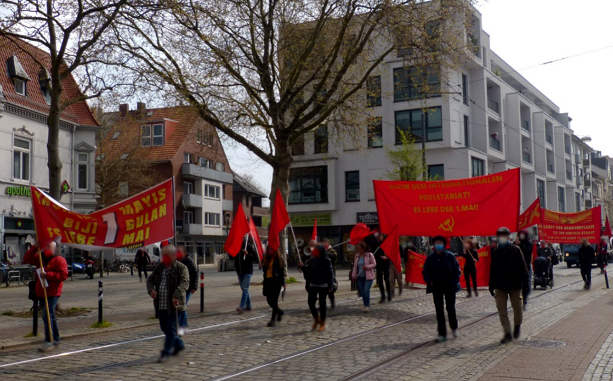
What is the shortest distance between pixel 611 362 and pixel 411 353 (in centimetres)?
273

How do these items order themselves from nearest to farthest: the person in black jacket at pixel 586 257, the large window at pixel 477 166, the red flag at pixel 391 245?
the red flag at pixel 391 245
the person in black jacket at pixel 586 257
the large window at pixel 477 166

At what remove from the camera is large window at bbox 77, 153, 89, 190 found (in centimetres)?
3753

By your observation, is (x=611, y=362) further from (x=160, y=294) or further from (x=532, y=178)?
(x=532, y=178)

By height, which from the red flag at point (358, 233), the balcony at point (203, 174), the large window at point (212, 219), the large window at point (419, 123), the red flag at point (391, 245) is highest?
the large window at point (419, 123)

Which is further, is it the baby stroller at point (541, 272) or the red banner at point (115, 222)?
the baby stroller at point (541, 272)

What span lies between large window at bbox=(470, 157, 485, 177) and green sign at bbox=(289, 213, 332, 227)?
11034mm

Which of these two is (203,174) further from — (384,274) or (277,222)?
(277,222)

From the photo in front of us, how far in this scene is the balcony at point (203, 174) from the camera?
206 ft

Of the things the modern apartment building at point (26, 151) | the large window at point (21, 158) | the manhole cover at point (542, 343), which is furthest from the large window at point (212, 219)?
the manhole cover at point (542, 343)

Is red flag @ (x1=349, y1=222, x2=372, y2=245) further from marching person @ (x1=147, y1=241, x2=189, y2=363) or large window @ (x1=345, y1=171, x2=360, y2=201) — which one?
large window @ (x1=345, y1=171, x2=360, y2=201)

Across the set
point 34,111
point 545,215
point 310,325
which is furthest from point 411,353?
point 34,111

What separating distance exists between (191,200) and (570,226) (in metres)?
44.0

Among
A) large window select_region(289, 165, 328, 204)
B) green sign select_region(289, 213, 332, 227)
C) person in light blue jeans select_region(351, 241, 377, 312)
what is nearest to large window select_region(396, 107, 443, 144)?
large window select_region(289, 165, 328, 204)

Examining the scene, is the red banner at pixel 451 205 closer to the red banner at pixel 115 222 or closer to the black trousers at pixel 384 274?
the black trousers at pixel 384 274
